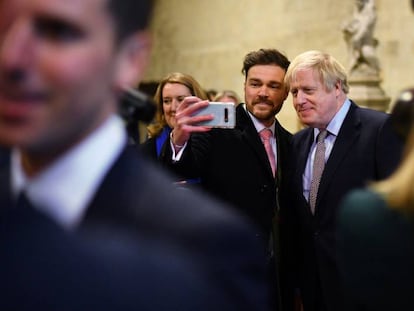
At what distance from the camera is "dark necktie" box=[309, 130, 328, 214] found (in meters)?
2.93

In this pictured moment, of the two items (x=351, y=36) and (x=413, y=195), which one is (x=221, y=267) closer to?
(x=413, y=195)

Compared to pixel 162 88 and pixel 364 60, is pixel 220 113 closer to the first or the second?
pixel 162 88

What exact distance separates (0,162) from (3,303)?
9.1 inches

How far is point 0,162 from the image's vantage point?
2.93ft

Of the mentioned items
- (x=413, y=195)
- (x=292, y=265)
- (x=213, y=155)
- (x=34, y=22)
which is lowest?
(x=292, y=265)

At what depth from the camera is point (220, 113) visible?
2732mm

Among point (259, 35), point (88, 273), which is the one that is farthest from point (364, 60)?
point (88, 273)

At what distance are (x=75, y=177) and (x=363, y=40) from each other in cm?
702

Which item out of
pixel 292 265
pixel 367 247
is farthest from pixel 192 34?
pixel 367 247

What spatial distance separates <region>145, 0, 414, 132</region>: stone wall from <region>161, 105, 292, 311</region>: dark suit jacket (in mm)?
4643

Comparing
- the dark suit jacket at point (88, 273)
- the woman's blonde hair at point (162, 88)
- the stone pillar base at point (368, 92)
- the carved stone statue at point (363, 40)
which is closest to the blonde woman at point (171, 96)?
the woman's blonde hair at point (162, 88)

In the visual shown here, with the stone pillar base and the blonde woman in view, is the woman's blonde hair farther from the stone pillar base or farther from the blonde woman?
the stone pillar base

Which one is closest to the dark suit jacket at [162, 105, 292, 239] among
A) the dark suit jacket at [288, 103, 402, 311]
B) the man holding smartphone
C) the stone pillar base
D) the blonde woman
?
the man holding smartphone

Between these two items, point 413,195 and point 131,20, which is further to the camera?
point 413,195
